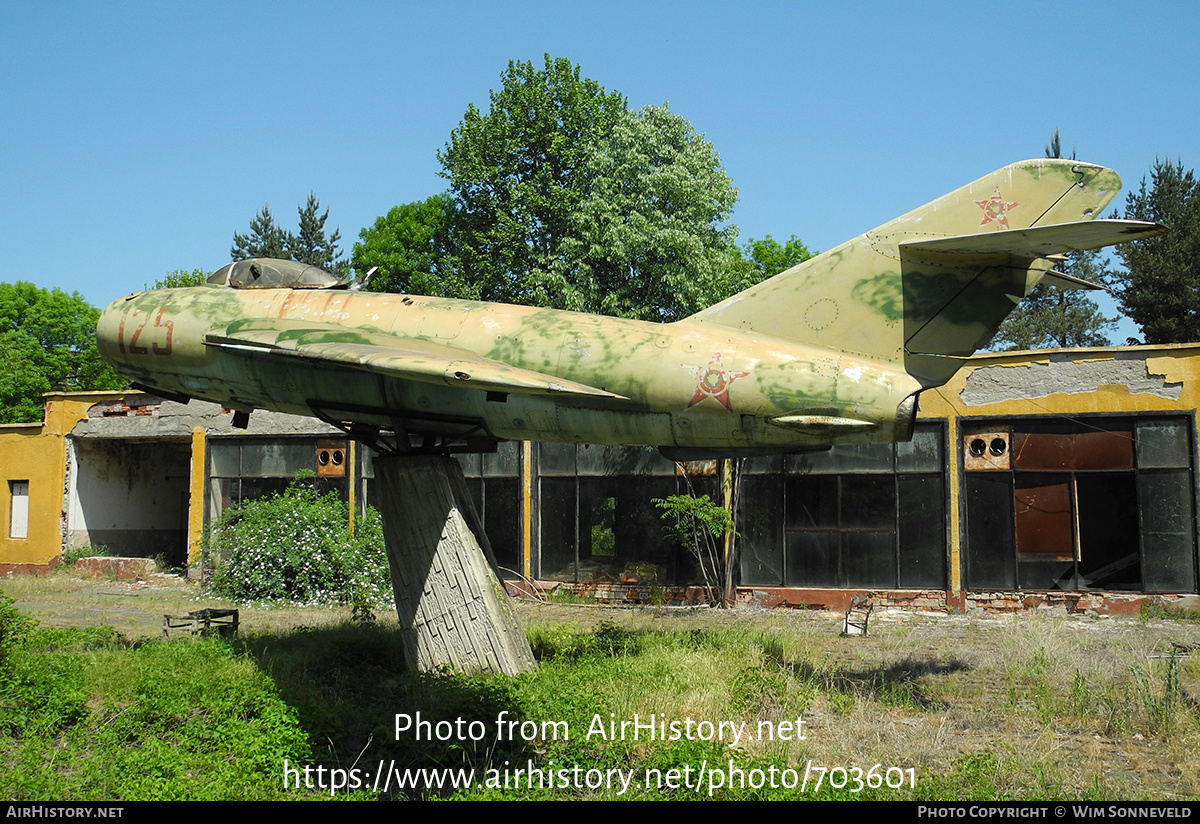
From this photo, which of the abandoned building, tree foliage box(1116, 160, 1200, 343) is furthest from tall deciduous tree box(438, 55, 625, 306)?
tree foliage box(1116, 160, 1200, 343)

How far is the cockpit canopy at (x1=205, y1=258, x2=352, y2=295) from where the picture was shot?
11.7 meters

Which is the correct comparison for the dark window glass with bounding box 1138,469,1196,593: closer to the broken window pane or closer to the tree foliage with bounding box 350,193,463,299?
the broken window pane

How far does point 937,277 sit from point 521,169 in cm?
2911

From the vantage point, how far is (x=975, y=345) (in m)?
9.80

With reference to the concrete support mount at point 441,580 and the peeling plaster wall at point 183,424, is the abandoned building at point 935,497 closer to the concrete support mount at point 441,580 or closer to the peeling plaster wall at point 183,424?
the peeling plaster wall at point 183,424

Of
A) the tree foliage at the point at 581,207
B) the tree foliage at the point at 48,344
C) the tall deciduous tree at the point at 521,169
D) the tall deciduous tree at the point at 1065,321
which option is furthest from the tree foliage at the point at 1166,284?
the tree foliage at the point at 48,344

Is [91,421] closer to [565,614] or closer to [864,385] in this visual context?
[565,614]

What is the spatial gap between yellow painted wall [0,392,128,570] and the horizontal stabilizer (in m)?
24.0

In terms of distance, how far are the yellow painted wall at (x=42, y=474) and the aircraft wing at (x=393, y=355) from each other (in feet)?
60.2

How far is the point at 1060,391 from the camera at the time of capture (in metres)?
18.1

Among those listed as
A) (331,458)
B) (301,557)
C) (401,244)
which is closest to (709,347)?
(301,557)

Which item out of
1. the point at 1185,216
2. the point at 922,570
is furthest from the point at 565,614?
the point at 1185,216

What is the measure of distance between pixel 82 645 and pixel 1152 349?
20.0 m

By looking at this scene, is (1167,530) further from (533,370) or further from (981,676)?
(533,370)
